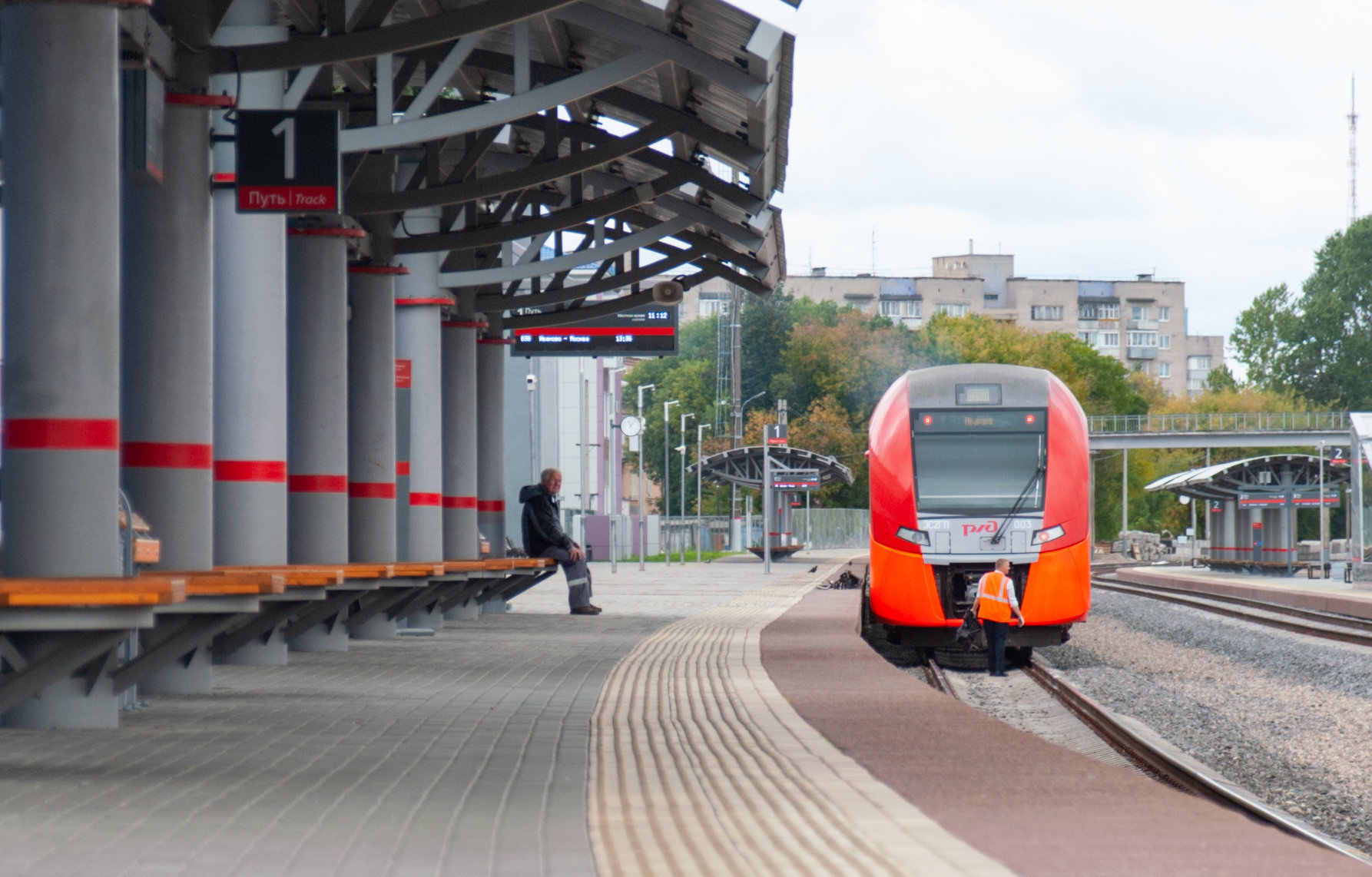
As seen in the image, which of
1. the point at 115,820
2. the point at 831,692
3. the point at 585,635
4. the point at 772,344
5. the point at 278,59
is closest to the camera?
the point at 115,820

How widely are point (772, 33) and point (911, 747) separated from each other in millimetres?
5076

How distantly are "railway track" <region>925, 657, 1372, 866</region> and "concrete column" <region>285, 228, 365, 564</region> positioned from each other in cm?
540

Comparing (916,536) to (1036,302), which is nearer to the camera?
(916,536)

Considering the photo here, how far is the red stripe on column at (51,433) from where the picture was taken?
7320 millimetres

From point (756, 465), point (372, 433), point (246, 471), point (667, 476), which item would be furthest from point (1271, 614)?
point (667, 476)

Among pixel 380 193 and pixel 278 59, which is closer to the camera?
pixel 278 59

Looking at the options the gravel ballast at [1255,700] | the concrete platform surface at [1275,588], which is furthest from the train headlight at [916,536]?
the concrete platform surface at [1275,588]

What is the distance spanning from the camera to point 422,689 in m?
10.9

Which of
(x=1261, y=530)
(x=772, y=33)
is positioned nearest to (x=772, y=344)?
(x=1261, y=530)

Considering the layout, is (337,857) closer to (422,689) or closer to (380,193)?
(422,689)

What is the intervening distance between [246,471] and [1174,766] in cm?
561

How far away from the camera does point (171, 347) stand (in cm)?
905

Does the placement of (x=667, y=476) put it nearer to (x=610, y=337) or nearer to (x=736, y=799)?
(x=610, y=337)

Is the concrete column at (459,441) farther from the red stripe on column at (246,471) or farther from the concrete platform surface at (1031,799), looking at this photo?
the concrete platform surface at (1031,799)
